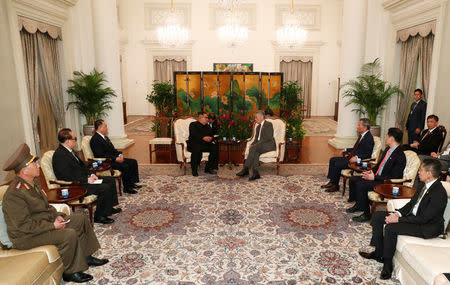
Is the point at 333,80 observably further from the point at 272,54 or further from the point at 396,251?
the point at 396,251

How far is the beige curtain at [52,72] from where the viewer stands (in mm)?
8141

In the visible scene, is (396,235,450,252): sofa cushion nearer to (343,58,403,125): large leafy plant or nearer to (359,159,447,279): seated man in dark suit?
(359,159,447,279): seated man in dark suit

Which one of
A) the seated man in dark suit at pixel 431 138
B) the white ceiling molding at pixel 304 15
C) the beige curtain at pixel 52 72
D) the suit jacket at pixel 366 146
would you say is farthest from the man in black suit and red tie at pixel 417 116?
the white ceiling molding at pixel 304 15

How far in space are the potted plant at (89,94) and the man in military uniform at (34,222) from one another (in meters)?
6.06

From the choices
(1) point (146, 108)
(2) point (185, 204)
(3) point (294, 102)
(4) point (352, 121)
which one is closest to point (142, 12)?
(1) point (146, 108)

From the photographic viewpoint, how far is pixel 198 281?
3.70 meters

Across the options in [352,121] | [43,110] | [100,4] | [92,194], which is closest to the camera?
[92,194]

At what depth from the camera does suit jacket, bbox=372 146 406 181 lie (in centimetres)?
494

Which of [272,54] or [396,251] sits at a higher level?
[272,54]

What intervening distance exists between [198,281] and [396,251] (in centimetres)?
226

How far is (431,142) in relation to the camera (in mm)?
6688

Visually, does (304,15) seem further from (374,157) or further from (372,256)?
(372,256)

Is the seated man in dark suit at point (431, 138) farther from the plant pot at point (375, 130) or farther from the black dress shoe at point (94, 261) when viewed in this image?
the black dress shoe at point (94, 261)

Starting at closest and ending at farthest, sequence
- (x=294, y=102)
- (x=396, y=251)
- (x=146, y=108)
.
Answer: (x=396, y=251) < (x=294, y=102) < (x=146, y=108)
